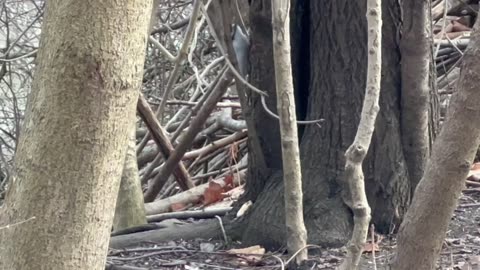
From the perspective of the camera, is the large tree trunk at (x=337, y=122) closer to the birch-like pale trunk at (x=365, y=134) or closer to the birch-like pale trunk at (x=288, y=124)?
the birch-like pale trunk at (x=288, y=124)

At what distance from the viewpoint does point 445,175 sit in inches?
84.5

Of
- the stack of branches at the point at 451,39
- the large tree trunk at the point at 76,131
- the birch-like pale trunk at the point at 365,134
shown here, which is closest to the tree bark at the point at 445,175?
the birch-like pale trunk at the point at 365,134

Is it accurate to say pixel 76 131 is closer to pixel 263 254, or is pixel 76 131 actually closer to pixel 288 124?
pixel 288 124

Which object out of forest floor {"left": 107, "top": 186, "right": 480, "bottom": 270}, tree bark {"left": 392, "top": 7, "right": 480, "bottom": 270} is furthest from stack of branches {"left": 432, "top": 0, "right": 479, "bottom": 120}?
tree bark {"left": 392, "top": 7, "right": 480, "bottom": 270}

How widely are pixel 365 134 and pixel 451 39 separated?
3862 millimetres

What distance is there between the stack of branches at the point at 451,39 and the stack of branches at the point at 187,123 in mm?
1342

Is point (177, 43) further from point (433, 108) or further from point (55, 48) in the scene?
point (55, 48)

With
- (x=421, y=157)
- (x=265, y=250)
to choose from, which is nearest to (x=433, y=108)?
(x=421, y=157)

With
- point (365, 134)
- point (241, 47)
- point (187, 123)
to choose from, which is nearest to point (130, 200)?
point (241, 47)

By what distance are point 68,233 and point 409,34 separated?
6.40ft

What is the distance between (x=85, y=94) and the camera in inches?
64.5

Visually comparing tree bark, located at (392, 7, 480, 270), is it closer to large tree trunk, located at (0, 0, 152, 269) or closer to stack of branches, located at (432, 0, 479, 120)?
large tree trunk, located at (0, 0, 152, 269)

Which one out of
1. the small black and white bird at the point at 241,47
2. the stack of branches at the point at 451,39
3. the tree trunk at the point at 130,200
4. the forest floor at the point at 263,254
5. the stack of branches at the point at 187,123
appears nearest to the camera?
the forest floor at the point at 263,254

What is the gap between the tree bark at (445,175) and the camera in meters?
2.08
